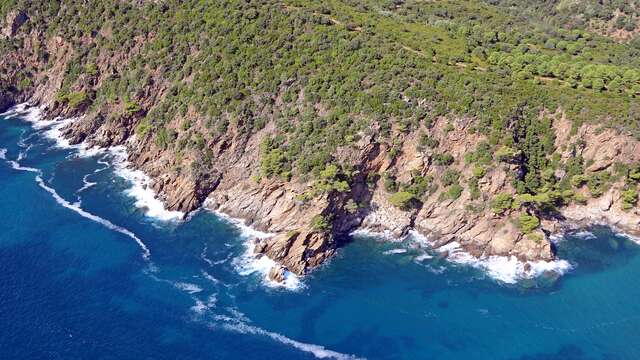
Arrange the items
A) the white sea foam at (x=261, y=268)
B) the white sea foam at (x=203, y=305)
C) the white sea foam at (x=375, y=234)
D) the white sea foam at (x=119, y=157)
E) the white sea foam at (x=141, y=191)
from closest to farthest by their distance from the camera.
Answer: the white sea foam at (x=203, y=305)
the white sea foam at (x=261, y=268)
the white sea foam at (x=375, y=234)
the white sea foam at (x=141, y=191)
the white sea foam at (x=119, y=157)

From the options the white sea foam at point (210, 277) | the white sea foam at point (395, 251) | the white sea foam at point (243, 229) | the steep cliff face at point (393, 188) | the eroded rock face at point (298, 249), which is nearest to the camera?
the white sea foam at point (210, 277)

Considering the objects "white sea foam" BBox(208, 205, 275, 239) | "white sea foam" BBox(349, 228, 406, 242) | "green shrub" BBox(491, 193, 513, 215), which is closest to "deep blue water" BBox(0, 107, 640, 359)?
"white sea foam" BBox(208, 205, 275, 239)

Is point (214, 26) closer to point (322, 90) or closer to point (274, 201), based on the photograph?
point (322, 90)

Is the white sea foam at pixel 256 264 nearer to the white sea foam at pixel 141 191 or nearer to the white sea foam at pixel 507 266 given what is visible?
the white sea foam at pixel 141 191

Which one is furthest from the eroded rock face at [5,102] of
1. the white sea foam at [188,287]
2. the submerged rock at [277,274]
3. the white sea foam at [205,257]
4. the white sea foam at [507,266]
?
the white sea foam at [507,266]

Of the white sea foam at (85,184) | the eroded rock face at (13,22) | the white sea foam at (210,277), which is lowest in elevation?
the white sea foam at (210,277)

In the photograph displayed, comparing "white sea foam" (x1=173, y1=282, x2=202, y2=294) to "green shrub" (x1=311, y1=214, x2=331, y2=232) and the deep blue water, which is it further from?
"green shrub" (x1=311, y1=214, x2=331, y2=232)
